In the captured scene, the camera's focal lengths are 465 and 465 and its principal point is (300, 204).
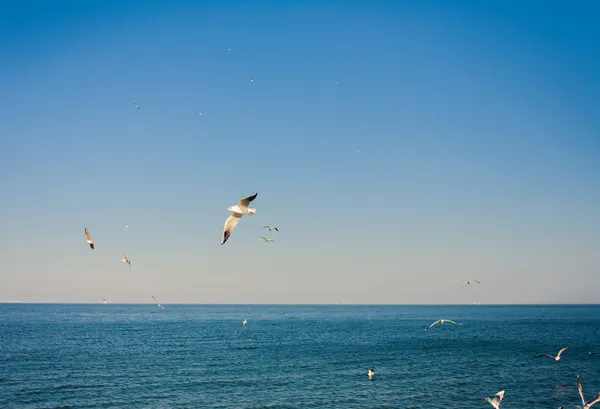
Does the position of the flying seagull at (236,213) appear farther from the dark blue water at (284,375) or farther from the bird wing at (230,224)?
the dark blue water at (284,375)

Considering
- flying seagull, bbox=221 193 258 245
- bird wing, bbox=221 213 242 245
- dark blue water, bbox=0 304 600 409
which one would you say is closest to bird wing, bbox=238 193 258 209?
flying seagull, bbox=221 193 258 245

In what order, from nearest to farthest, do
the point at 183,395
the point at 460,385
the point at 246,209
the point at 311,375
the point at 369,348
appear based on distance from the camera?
the point at 246,209 < the point at 183,395 < the point at 460,385 < the point at 311,375 < the point at 369,348

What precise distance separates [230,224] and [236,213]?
41 cm

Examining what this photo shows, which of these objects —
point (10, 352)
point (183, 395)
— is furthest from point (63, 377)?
point (10, 352)

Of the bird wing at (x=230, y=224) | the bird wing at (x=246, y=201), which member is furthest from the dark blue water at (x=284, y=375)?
the bird wing at (x=246, y=201)

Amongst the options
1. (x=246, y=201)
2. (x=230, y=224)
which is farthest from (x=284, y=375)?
(x=246, y=201)

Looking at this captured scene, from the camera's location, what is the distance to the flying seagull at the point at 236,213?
14575mm

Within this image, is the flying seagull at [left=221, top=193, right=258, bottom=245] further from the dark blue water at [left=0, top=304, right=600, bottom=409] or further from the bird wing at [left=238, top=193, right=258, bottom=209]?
the dark blue water at [left=0, top=304, right=600, bottom=409]

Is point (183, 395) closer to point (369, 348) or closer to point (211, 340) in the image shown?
point (369, 348)

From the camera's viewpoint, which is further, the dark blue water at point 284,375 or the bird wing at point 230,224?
the dark blue water at point 284,375

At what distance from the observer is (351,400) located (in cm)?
3659

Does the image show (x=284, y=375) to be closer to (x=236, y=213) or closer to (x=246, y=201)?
(x=236, y=213)

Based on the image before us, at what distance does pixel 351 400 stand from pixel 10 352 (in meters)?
50.9

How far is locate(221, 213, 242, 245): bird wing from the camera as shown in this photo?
14720mm
